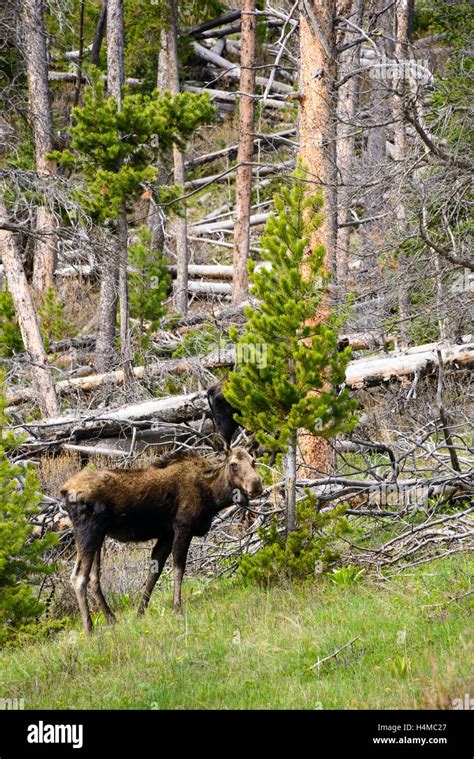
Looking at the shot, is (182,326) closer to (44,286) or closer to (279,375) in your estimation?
(44,286)

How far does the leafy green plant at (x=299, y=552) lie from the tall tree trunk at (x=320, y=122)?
5.50 feet

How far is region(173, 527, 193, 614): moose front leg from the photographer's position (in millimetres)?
9508

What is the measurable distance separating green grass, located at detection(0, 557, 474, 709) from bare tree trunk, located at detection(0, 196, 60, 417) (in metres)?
7.73

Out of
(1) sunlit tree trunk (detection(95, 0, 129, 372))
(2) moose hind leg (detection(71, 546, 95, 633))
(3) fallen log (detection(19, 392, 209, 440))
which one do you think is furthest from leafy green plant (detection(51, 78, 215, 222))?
(2) moose hind leg (detection(71, 546, 95, 633))

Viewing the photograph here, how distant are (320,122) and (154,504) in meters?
5.25

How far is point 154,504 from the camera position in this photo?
969 centimetres

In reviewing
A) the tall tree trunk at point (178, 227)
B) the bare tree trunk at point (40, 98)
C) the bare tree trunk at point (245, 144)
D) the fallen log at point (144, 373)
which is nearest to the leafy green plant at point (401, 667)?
the fallen log at point (144, 373)

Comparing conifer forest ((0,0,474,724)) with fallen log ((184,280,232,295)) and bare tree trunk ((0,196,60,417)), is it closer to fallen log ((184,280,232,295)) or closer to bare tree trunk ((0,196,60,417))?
bare tree trunk ((0,196,60,417))

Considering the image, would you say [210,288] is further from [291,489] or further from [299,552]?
[299,552]

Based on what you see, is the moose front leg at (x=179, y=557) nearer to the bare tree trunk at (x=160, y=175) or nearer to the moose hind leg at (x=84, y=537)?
the moose hind leg at (x=84, y=537)

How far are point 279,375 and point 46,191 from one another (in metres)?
7.46
